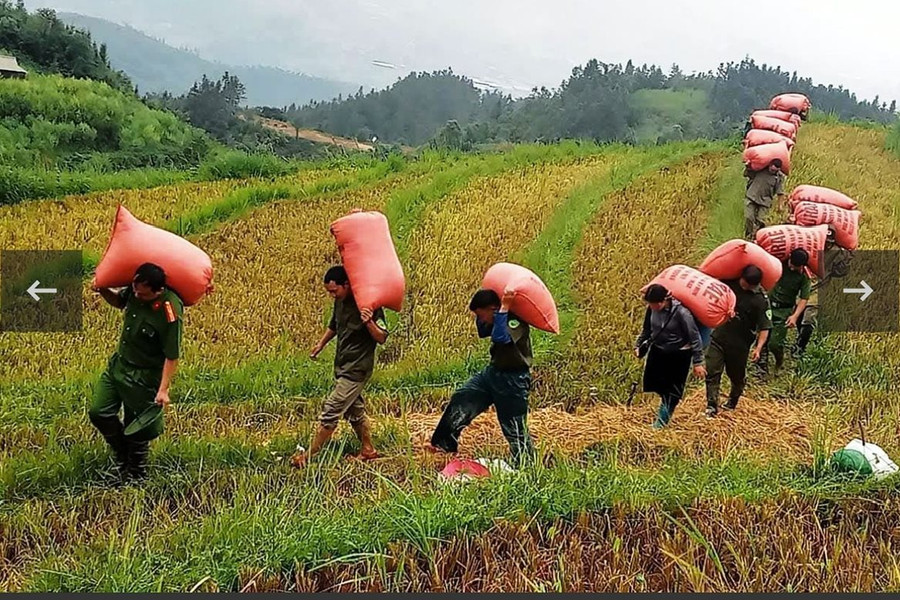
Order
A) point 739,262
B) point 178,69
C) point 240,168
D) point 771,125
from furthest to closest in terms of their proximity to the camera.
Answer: point 178,69 < point 240,168 < point 771,125 < point 739,262

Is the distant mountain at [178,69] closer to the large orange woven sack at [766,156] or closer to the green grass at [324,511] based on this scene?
the large orange woven sack at [766,156]

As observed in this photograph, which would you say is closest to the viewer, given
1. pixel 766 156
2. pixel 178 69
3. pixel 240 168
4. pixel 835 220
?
pixel 835 220

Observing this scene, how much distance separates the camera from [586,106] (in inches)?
1045

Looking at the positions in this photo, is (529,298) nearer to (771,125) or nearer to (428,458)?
(428,458)

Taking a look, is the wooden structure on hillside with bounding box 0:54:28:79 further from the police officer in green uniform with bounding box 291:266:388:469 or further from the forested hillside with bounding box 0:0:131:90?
the police officer in green uniform with bounding box 291:266:388:469

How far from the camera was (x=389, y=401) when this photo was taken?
19.2ft

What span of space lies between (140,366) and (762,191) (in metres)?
7.31

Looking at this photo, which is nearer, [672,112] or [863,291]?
[863,291]

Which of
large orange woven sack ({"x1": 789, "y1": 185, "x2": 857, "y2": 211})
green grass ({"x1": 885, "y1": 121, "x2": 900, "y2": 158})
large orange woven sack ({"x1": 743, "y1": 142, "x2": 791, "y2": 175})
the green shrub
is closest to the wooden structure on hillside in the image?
the green shrub

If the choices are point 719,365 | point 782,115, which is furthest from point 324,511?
point 782,115

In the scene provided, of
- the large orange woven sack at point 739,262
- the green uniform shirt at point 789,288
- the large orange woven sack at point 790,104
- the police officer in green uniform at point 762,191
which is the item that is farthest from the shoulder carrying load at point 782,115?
the large orange woven sack at point 739,262

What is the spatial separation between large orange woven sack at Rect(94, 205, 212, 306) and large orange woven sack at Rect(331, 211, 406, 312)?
778 mm

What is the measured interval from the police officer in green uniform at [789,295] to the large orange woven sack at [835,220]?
3.00ft

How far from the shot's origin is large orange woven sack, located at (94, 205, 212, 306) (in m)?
4.20
